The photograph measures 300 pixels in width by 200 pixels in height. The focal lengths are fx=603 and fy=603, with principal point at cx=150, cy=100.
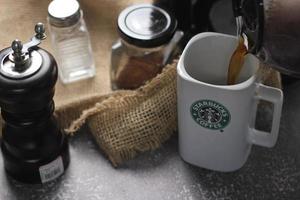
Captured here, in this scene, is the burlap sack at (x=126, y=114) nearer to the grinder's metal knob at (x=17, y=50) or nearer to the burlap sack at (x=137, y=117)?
the burlap sack at (x=137, y=117)

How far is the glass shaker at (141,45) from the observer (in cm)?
76

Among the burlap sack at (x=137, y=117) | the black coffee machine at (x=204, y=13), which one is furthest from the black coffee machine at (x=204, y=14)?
the burlap sack at (x=137, y=117)

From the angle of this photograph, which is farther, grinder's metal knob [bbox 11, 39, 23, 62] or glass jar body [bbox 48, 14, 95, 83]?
glass jar body [bbox 48, 14, 95, 83]

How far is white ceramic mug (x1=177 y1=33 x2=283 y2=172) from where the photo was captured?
2.15 ft

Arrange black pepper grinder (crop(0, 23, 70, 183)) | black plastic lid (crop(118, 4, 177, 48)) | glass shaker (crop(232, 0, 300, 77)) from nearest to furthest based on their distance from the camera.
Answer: glass shaker (crop(232, 0, 300, 77))
black pepper grinder (crop(0, 23, 70, 183))
black plastic lid (crop(118, 4, 177, 48))

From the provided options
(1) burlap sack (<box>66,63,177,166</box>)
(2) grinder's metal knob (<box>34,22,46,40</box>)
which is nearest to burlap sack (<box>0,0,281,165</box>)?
(1) burlap sack (<box>66,63,177,166</box>)

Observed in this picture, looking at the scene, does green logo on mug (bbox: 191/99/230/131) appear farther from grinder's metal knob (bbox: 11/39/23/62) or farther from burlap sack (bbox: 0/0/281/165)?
grinder's metal knob (bbox: 11/39/23/62)

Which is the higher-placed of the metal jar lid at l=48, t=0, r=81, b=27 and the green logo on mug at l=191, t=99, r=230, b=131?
the metal jar lid at l=48, t=0, r=81, b=27

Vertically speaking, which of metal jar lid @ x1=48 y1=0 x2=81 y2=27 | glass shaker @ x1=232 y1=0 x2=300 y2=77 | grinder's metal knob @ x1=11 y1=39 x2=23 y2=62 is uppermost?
glass shaker @ x1=232 y1=0 x2=300 y2=77

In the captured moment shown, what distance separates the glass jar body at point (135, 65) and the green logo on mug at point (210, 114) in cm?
13

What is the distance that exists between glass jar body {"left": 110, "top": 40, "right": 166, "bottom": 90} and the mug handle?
0.15 meters

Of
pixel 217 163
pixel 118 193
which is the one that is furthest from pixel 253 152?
pixel 118 193

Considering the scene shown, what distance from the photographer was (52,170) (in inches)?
28.4

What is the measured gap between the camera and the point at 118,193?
72 centimetres
